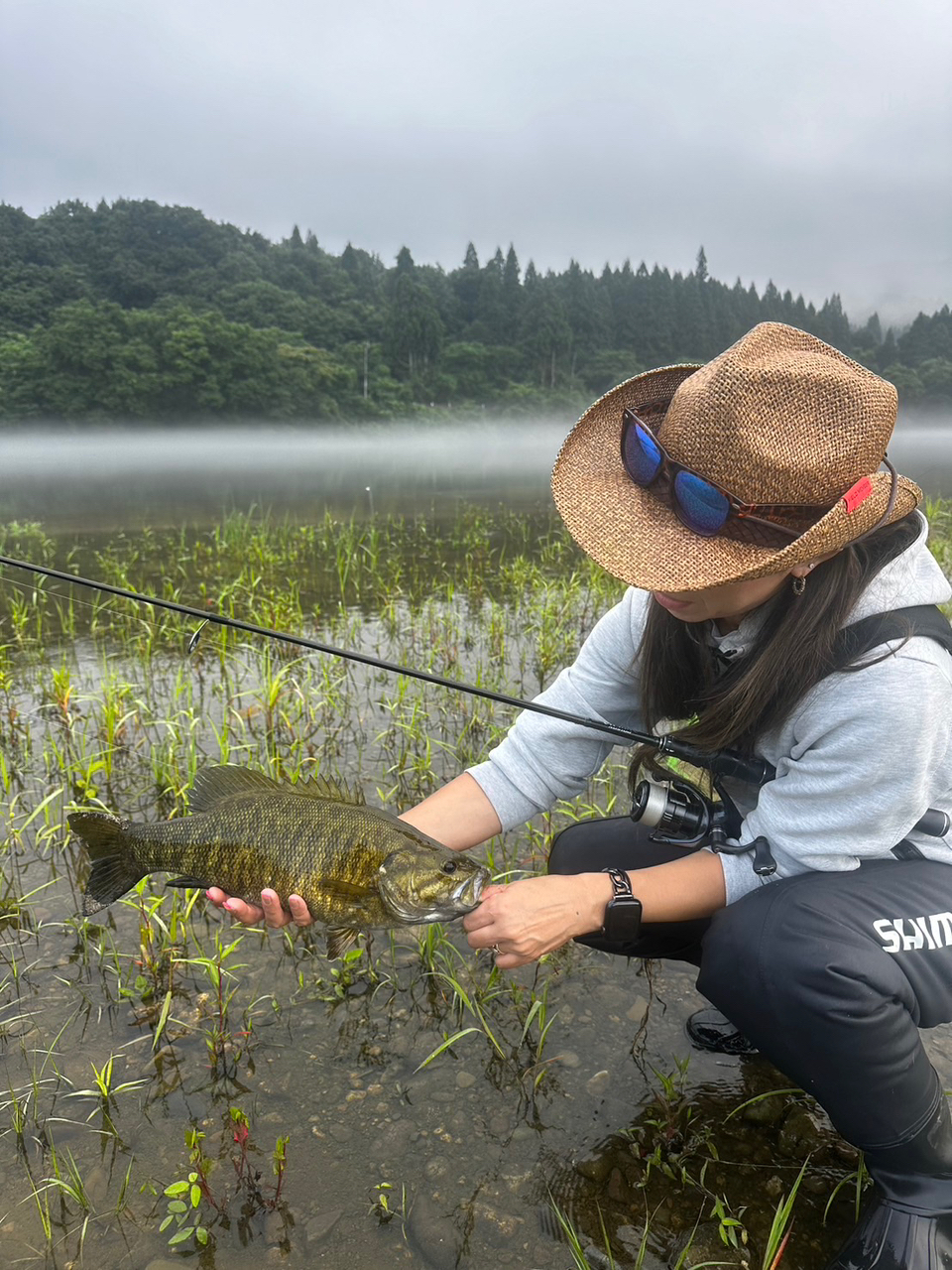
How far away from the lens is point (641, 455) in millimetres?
2170

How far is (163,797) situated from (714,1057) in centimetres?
292

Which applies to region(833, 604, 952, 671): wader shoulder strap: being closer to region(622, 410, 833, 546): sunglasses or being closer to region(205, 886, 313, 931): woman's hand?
region(622, 410, 833, 546): sunglasses

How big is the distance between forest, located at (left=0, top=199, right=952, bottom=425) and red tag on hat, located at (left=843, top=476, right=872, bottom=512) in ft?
235

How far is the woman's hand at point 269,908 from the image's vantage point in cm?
224

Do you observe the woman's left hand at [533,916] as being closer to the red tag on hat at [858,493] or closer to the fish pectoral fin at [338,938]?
the fish pectoral fin at [338,938]

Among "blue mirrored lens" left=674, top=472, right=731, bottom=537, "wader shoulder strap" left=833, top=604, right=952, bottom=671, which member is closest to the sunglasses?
"blue mirrored lens" left=674, top=472, right=731, bottom=537

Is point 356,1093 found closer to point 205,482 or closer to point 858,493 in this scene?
point 858,493

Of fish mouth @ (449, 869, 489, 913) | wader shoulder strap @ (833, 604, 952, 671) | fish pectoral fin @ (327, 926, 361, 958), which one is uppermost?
wader shoulder strap @ (833, 604, 952, 671)

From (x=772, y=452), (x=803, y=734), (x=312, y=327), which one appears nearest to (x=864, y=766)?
(x=803, y=734)

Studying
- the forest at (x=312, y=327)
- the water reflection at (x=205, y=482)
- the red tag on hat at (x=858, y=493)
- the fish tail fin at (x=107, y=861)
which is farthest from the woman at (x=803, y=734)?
the forest at (x=312, y=327)

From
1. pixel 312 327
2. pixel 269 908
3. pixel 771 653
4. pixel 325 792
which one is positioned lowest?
pixel 269 908

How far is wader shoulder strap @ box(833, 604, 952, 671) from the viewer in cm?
199

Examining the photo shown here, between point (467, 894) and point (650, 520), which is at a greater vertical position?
point (650, 520)

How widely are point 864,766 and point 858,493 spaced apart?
0.68m
